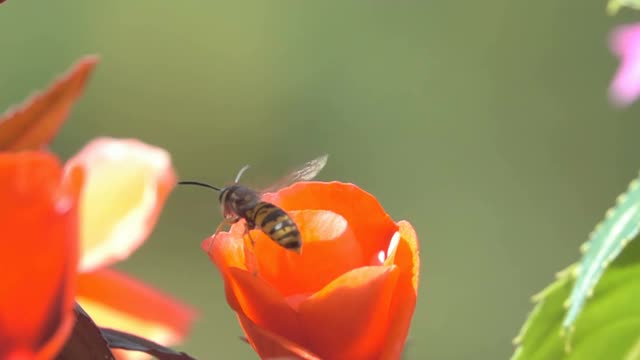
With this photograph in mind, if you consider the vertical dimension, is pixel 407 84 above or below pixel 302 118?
above

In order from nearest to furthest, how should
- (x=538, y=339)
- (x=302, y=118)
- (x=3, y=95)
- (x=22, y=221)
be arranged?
(x=22, y=221) → (x=538, y=339) → (x=3, y=95) → (x=302, y=118)

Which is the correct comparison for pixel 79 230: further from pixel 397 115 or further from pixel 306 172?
pixel 397 115

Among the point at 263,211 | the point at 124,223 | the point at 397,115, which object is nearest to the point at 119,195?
the point at 124,223

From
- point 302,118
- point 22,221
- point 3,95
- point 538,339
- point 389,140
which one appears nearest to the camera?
point 22,221

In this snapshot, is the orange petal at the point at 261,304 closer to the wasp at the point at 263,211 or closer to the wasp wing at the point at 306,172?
the wasp at the point at 263,211

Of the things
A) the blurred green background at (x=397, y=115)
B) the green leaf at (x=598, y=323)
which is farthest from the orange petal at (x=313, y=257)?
the blurred green background at (x=397, y=115)

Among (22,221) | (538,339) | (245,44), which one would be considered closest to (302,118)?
(245,44)

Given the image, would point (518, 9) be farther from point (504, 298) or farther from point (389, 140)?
point (504, 298)

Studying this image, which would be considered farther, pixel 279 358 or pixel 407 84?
pixel 407 84
